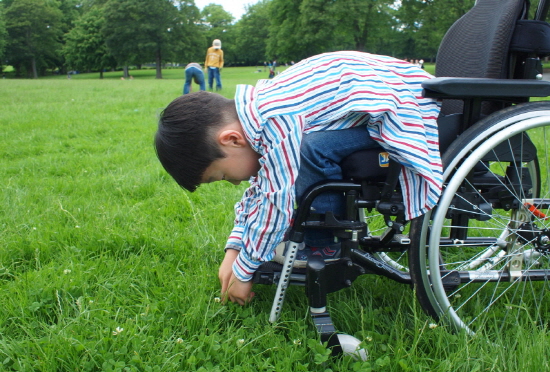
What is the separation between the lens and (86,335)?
1.70 m

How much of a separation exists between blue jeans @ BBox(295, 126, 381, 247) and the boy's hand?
42 cm

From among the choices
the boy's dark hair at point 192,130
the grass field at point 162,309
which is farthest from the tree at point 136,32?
the boy's dark hair at point 192,130

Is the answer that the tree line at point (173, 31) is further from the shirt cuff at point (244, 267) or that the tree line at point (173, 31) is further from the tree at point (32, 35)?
the shirt cuff at point (244, 267)

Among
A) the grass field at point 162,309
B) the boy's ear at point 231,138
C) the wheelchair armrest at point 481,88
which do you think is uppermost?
the wheelchair armrest at point 481,88

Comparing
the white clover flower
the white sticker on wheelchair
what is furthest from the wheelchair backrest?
the white clover flower

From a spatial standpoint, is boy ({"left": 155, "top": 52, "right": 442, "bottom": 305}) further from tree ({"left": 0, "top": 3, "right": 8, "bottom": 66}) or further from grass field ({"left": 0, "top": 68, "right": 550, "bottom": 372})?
tree ({"left": 0, "top": 3, "right": 8, "bottom": 66})

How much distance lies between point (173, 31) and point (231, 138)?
170 feet

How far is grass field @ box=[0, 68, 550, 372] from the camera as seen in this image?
1569 mm

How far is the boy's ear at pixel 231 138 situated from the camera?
1.54m

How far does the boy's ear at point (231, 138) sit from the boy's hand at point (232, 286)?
A: 1.72 ft

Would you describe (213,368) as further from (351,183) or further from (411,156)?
(411,156)

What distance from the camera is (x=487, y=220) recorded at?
1741 millimetres

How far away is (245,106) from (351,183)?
45 cm

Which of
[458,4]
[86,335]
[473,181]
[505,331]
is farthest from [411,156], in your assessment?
[458,4]
